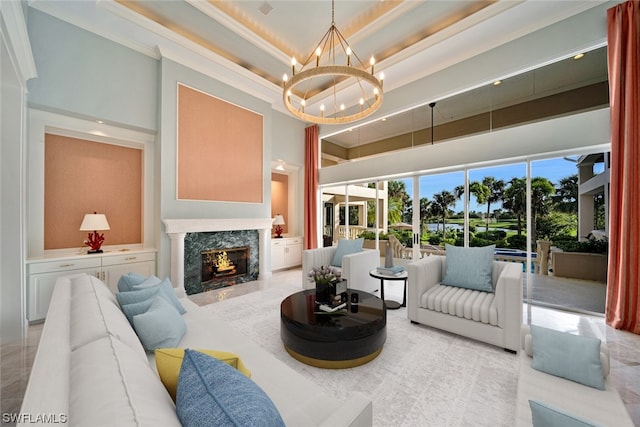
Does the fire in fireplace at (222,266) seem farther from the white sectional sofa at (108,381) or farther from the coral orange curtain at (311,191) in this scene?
the white sectional sofa at (108,381)

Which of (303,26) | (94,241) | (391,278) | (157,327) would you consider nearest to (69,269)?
(94,241)

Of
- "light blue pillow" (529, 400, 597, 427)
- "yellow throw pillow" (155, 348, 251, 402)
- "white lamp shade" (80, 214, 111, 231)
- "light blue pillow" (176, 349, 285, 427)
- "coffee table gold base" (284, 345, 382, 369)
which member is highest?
"white lamp shade" (80, 214, 111, 231)

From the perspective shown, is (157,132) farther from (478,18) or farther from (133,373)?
(478,18)

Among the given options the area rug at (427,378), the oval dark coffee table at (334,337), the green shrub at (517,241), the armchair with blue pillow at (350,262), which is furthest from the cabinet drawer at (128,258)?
the green shrub at (517,241)

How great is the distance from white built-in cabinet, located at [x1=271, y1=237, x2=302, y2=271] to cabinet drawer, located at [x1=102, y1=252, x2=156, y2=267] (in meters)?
2.51

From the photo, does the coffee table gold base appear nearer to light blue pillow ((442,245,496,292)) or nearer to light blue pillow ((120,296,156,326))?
light blue pillow ((120,296,156,326))

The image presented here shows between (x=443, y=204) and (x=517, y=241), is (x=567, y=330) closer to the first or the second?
(x=517, y=241)

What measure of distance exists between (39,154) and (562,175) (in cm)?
725

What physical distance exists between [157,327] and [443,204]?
15.5 ft

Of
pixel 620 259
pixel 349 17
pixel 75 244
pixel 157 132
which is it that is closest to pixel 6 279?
pixel 75 244

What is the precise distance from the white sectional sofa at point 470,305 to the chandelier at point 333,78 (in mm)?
2177

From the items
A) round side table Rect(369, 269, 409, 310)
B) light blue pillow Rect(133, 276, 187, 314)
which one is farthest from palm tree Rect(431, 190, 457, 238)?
light blue pillow Rect(133, 276, 187, 314)

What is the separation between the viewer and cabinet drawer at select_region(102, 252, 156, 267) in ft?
11.8

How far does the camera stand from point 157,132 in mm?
4176
